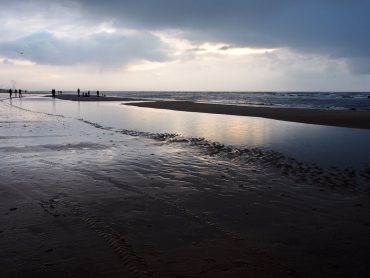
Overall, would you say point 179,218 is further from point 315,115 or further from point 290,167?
point 315,115

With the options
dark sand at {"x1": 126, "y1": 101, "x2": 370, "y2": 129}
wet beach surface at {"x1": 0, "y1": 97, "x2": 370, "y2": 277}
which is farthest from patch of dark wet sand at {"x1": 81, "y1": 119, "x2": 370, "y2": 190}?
dark sand at {"x1": 126, "y1": 101, "x2": 370, "y2": 129}

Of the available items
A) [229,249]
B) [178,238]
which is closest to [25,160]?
[178,238]

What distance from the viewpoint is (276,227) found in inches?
283

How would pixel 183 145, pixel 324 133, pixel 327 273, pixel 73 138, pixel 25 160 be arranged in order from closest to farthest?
pixel 327 273 < pixel 25 160 < pixel 183 145 < pixel 73 138 < pixel 324 133

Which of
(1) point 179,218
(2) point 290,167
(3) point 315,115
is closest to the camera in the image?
(1) point 179,218

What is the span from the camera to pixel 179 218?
7.62 m

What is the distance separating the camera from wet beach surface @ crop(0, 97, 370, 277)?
5578 mm

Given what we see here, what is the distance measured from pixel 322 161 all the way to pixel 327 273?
29.3ft

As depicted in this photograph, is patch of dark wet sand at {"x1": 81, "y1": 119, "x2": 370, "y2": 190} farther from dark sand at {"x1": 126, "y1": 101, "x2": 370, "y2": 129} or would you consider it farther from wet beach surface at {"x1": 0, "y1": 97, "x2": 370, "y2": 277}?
dark sand at {"x1": 126, "y1": 101, "x2": 370, "y2": 129}

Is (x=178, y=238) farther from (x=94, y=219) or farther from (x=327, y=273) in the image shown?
(x=327, y=273)

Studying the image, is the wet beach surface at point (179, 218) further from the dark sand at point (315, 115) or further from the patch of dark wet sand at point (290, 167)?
the dark sand at point (315, 115)

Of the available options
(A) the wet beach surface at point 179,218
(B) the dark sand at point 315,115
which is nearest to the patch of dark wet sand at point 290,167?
(A) the wet beach surface at point 179,218

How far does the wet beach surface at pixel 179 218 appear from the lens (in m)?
5.58

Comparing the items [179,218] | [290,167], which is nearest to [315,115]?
[290,167]
